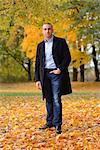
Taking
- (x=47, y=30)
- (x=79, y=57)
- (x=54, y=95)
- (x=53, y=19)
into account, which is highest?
(x=53, y=19)

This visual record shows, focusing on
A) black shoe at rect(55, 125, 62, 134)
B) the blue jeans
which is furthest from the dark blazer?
black shoe at rect(55, 125, 62, 134)

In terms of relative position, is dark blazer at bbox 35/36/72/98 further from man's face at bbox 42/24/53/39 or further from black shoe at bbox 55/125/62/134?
black shoe at bbox 55/125/62/134

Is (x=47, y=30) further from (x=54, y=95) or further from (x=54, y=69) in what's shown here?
(x=54, y=95)

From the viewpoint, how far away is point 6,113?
11.7 m

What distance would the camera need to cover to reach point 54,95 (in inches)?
301

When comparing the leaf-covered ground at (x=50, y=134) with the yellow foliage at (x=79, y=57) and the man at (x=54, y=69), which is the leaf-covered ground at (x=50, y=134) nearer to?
the man at (x=54, y=69)

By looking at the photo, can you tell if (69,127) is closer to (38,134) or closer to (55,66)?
(38,134)

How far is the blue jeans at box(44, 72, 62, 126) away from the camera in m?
7.60

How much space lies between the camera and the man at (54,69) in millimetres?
7590

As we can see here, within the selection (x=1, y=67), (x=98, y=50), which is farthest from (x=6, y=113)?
(x=1, y=67)

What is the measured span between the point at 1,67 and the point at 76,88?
14506mm

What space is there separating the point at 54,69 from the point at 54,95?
480 millimetres

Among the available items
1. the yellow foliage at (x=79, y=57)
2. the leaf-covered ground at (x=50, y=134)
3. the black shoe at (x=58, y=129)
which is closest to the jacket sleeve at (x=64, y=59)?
the black shoe at (x=58, y=129)

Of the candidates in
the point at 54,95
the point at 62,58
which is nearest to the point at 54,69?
the point at 62,58
